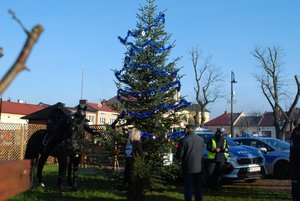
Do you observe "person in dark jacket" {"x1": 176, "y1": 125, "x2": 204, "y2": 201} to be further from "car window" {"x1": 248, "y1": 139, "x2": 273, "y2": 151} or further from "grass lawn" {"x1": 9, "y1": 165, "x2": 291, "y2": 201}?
"car window" {"x1": 248, "y1": 139, "x2": 273, "y2": 151}

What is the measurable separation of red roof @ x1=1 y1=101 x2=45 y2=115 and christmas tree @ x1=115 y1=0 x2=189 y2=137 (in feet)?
226

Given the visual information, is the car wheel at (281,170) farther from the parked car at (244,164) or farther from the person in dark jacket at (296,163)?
the person in dark jacket at (296,163)

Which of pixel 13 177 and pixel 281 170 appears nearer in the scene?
pixel 13 177

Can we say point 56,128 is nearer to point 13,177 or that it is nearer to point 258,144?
point 258,144

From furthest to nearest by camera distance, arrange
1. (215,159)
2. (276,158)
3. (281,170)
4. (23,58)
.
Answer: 1. (276,158)
2. (281,170)
3. (215,159)
4. (23,58)

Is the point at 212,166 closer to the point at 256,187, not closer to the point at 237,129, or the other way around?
the point at 256,187

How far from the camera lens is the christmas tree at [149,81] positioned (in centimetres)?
1205

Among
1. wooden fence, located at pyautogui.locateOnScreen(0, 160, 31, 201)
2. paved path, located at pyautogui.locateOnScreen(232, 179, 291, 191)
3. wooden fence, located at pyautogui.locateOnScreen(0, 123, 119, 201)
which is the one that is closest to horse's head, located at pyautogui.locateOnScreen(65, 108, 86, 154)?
wooden fence, located at pyautogui.locateOnScreen(0, 123, 119, 201)

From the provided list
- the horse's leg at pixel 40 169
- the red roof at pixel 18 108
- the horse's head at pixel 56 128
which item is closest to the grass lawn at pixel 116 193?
the horse's leg at pixel 40 169

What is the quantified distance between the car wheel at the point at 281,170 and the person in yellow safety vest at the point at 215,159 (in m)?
4.55

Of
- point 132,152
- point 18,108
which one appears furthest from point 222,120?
point 132,152

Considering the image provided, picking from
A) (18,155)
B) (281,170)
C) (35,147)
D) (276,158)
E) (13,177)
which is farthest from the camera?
(18,155)

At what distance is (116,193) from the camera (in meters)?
11.6

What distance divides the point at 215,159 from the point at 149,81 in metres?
2.82
